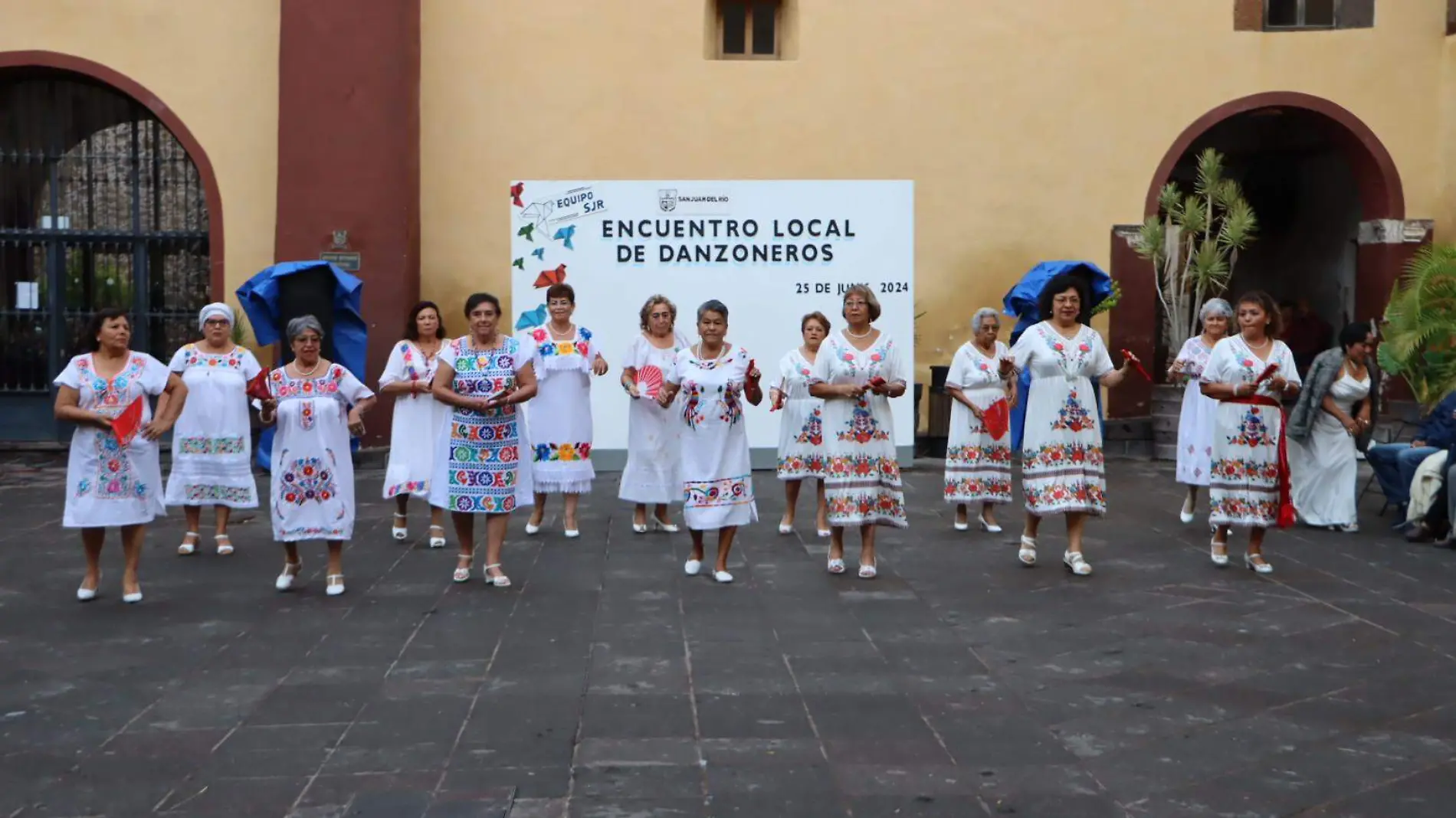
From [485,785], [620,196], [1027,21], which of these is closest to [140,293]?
[620,196]

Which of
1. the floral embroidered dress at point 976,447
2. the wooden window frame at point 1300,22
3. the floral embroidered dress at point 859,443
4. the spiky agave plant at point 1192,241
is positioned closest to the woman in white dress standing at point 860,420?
the floral embroidered dress at point 859,443

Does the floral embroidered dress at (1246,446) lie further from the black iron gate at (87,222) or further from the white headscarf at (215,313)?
the black iron gate at (87,222)

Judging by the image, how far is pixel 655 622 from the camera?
24.0 feet

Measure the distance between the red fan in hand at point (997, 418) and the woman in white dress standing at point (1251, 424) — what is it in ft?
5.49

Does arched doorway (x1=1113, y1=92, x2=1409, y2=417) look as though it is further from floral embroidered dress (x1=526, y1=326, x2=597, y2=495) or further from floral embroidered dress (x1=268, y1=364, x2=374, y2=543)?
floral embroidered dress (x1=268, y1=364, x2=374, y2=543)

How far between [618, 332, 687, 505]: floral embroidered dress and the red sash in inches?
141

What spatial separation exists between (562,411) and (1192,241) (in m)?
7.61

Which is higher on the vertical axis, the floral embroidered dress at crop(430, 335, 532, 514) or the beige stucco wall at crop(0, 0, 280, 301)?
the beige stucco wall at crop(0, 0, 280, 301)

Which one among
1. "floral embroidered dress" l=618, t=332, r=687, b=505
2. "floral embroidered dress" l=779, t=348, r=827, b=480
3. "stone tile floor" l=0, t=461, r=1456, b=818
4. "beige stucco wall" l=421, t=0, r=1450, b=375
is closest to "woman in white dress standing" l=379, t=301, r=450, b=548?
"stone tile floor" l=0, t=461, r=1456, b=818

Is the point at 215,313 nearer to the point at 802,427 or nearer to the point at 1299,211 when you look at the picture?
the point at 802,427

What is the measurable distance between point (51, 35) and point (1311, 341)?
13.4 metres

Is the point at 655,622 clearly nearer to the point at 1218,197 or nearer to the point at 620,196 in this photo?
the point at 620,196

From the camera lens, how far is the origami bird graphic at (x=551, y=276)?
43.3 feet

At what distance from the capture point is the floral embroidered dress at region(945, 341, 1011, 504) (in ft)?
34.1
